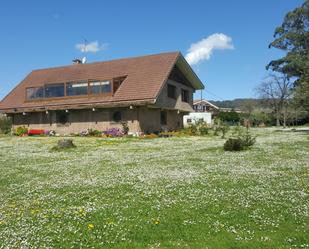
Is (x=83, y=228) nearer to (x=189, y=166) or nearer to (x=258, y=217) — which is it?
(x=258, y=217)

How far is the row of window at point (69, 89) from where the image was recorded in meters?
41.1

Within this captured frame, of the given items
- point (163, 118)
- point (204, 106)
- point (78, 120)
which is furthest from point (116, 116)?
point (204, 106)

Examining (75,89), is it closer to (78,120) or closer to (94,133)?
(78,120)

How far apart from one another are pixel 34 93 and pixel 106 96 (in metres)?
10.8

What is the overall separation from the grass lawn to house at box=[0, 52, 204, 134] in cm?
2253

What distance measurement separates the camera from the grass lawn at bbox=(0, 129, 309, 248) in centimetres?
718

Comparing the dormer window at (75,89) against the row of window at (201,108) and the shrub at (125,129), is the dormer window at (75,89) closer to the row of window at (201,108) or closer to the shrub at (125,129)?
the shrub at (125,129)

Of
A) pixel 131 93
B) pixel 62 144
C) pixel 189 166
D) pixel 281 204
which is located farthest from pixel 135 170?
pixel 131 93

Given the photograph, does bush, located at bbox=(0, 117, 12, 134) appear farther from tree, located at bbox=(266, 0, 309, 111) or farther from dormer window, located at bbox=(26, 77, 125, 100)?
tree, located at bbox=(266, 0, 309, 111)

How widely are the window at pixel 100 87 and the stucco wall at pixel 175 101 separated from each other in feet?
18.0

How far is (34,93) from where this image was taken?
45.8 metres

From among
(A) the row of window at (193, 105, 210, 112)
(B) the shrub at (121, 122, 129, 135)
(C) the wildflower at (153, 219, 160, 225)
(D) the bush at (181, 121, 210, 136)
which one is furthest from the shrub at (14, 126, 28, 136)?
(A) the row of window at (193, 105, 210, 112)

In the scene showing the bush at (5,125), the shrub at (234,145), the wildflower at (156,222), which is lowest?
the wildflower at (156,222)

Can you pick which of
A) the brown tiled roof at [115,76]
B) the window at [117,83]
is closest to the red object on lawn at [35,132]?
the brown tiled roof at [115,76]
